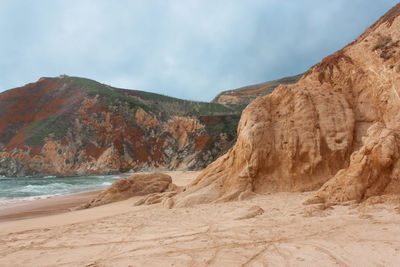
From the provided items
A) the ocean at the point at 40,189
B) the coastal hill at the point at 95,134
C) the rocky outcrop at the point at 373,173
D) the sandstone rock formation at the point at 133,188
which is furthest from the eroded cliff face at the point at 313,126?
the coastal hill at the point at 95,134

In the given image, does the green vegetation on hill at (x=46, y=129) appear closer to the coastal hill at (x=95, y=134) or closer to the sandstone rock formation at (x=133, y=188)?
the coastal hill at (x=95, y=134)

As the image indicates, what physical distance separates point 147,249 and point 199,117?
3685 centimetres

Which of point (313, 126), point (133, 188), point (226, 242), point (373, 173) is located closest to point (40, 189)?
point (133, 188)

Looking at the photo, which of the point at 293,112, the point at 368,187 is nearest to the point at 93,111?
the point at 293,112

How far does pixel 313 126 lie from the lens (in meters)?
6.91

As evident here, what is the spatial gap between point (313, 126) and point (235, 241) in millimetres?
4747

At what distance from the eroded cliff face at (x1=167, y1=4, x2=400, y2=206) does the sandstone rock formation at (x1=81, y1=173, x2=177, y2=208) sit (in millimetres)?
3457

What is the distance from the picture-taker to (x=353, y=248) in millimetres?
2773

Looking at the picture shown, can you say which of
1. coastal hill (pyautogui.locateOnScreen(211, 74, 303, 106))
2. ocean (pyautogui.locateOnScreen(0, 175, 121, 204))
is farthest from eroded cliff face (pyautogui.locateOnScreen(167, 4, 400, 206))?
coastal hill (pyautogui.locateOnScreen(211, 74, 303, 106))

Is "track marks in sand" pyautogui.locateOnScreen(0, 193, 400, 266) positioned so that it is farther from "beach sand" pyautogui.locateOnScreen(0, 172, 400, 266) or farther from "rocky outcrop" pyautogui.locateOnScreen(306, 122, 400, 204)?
"rocky outcrop" pyautogui.locateOnScreen(306, 122, 400, 204)

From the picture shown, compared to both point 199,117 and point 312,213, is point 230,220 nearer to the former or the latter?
point 312,213

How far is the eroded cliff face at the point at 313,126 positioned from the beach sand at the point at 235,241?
179 centimetres

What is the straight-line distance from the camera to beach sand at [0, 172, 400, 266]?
8.94 feet

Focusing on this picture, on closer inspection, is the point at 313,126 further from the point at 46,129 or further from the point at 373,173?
the point at 46,129
